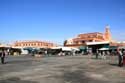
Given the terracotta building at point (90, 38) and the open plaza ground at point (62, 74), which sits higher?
the terracotta building at point (90, 38)

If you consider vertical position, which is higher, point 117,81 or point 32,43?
point 32,43

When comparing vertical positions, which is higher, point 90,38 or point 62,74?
point 90,38

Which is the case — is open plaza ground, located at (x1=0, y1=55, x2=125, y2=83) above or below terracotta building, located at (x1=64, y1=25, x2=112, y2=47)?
below

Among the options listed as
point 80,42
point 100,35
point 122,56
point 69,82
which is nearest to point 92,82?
point 69,82

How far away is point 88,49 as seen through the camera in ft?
336

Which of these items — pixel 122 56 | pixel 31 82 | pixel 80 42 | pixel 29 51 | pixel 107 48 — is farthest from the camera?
pixel 80 42

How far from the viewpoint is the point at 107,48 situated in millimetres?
90750

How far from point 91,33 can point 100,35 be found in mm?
5550

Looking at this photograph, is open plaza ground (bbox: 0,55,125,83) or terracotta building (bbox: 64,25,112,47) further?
terracotta building (bbox: 64,25,112,47)

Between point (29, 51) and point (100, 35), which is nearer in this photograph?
point (29, 51)

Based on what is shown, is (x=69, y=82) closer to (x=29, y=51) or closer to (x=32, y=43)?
(x=29, y=51)

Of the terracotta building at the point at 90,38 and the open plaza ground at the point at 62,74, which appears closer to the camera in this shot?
the open plaza ground at the point at 62,74

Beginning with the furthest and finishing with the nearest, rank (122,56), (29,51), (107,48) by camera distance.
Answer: (29,51)
(107,48)
(122,56)

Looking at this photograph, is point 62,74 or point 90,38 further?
point 90,38
